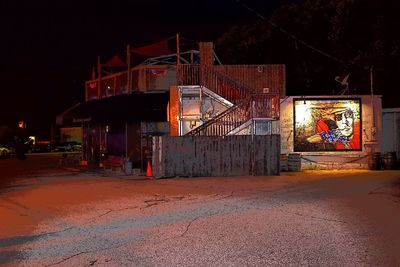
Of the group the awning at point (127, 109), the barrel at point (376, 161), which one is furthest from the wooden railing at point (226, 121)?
the barrel at point (376, 161)

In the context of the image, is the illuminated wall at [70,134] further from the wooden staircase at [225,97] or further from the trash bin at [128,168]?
the wooden staircase at [225,97]

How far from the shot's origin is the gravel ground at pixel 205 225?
27.9 feet

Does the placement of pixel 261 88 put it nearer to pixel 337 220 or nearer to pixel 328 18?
pixel 328 18

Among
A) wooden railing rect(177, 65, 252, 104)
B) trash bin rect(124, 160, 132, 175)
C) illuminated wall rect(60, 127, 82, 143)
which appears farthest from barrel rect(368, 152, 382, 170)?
illuminated wall rect(60, 127, 82, 143)

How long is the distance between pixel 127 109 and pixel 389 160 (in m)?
11.7

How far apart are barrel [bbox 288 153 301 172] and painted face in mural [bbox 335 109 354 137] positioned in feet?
8.39

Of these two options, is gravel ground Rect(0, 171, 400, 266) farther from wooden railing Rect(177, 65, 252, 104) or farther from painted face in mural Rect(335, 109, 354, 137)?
painted face in mural Rect(335, 109, 354, 137)

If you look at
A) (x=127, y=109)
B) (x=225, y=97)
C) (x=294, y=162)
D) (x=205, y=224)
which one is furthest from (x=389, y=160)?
(x=205, y=224)

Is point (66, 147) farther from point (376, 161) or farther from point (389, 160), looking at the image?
point (389, 160)

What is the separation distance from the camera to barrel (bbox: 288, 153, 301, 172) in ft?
78.0

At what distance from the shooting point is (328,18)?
109ft

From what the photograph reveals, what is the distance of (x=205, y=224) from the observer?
11.1 m

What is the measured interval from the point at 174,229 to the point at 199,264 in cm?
261

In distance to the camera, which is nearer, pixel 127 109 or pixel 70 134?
pixel 127 109
